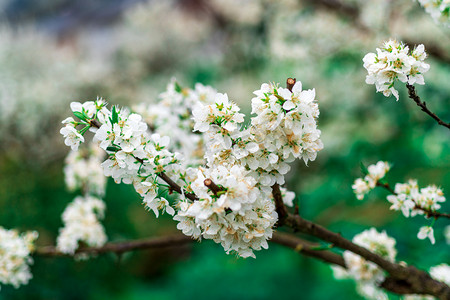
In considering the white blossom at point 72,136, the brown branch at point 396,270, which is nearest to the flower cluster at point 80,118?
the white blossom at point 72,136

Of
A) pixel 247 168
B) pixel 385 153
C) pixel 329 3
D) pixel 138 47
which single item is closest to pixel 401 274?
pixel 247 168

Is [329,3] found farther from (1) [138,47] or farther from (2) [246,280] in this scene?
(1) [138,47]

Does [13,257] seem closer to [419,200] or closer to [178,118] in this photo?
[178,118]

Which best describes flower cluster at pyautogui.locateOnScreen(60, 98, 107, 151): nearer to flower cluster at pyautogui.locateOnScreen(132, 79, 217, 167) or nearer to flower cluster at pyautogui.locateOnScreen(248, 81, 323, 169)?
flower cluster at pyautogui.locateOnScreen(248, 81, 323, 169)

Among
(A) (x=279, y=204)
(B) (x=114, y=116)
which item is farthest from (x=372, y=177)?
(B) (x=114, y=116)

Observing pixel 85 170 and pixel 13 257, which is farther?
pixel 85 170

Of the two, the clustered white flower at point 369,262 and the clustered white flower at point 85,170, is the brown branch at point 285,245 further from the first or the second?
the clustered white flower at point 85,170
